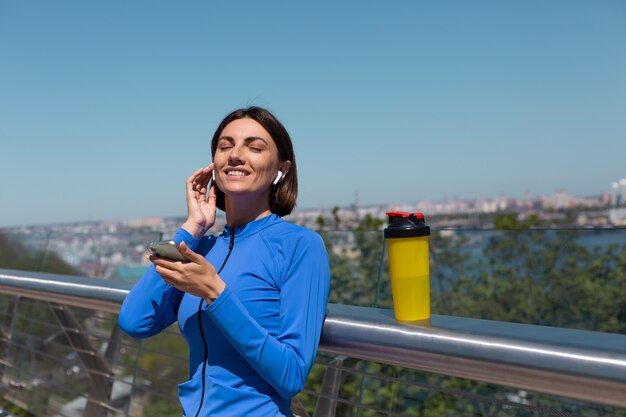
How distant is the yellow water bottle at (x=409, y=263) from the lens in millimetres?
1426

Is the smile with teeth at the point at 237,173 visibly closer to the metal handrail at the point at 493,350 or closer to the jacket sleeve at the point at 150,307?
the jacket sleeve at the point at 150,307

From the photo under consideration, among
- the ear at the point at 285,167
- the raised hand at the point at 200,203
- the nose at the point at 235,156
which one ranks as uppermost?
the nose at the point at 235,156

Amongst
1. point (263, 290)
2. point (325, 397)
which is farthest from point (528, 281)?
point (263, 290)

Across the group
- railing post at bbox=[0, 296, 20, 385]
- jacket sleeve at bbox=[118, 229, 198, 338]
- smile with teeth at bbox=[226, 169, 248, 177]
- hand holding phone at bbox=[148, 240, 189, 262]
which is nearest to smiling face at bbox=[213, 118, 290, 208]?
smile with teeth at bbox=[226, 169, 248, 177]

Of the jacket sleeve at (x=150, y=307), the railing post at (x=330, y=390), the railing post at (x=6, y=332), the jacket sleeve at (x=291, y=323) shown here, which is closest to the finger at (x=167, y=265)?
the jacket sleeve at (x=291, y=323)

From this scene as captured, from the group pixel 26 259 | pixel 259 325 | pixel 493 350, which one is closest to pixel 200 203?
pixel 259 325

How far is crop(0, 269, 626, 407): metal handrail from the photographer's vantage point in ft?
3.50

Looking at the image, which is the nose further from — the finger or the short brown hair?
the finger

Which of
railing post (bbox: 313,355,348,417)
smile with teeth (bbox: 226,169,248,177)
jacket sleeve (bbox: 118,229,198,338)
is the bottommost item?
railing post (bbox: 313,355,348,417)

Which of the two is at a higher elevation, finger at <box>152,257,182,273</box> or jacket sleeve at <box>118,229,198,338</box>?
finger at <box>152,257,182,273</box>

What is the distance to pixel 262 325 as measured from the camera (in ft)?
4.70

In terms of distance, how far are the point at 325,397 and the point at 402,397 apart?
38.8 inches

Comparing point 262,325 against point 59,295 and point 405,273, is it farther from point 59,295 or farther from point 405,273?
point 59,295

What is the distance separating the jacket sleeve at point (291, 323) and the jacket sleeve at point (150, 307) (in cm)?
40
